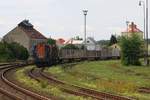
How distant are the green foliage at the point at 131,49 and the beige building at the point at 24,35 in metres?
76.5

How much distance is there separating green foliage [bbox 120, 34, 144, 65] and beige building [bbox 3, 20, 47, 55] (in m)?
76.5

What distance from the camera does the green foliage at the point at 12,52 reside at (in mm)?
77125

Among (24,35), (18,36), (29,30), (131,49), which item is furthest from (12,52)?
(29,30)

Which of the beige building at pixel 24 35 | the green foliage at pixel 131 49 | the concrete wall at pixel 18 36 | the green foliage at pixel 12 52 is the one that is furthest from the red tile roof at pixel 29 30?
the green foliage at pixel 131 49

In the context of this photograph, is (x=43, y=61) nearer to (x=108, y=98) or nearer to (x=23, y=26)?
(x=108, y=98)

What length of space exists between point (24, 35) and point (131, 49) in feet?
270

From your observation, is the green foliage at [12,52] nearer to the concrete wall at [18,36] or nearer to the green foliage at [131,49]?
the green foliage at [131,49]

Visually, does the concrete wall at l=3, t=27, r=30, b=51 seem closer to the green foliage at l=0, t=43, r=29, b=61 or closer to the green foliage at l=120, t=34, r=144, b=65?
the green foliage at l=0, t=43, r=29, b=61

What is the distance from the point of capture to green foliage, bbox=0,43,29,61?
253 feet

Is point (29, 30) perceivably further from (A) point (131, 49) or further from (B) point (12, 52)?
(A) point (131, 49)

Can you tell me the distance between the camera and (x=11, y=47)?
82250 millimetres

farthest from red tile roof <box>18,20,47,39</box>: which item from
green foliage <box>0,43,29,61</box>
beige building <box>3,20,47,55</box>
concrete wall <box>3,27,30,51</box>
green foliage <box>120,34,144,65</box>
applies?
green foliage <box>120,34,144,65</box>

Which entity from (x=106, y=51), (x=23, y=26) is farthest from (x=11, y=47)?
(x=23, y=26)

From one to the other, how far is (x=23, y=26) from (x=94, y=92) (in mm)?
124940
